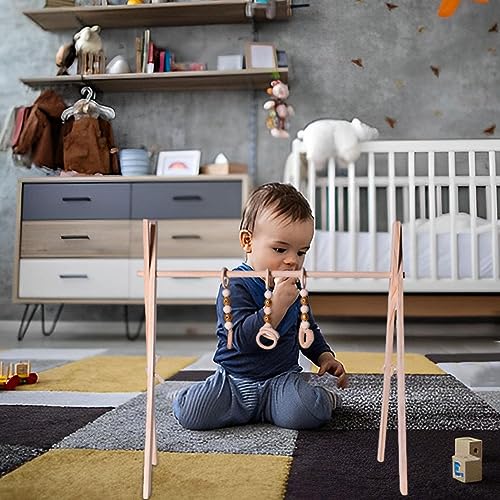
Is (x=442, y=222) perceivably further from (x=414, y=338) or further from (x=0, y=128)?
(x=0, y=128)

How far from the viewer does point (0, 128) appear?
3.04 metres

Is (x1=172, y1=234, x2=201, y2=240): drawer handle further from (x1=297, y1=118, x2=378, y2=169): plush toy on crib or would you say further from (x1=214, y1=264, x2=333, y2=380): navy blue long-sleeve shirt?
(x1=214, y1=264, x2=333, y2=380): navy blue long-sleeve shirt

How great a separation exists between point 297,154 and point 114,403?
4.82 feet

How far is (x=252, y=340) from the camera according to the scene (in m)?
0.94

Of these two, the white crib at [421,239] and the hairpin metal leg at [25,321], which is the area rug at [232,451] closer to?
the white crib at [421,239]

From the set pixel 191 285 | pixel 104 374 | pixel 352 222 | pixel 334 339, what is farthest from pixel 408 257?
pixel 104 374

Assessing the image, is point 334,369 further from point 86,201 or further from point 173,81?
point 173,81

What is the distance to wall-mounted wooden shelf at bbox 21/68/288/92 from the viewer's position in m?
2.72

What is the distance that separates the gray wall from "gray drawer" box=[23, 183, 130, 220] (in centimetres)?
38

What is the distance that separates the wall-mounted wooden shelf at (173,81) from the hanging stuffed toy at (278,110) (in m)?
0.07

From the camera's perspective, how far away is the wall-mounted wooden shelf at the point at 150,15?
282cm

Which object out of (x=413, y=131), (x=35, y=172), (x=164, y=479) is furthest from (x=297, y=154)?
(x=164, y=479)

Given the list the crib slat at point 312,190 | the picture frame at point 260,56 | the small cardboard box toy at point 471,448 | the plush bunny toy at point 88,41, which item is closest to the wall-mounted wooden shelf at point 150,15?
the plush bunny toy at point 88,41

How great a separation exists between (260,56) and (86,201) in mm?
1020
